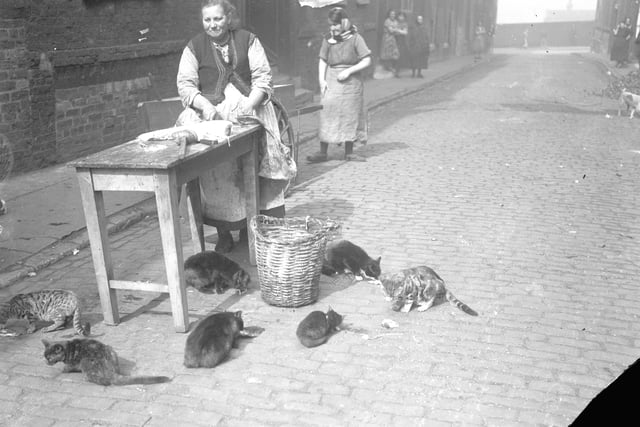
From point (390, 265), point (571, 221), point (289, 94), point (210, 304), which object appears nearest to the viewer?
point (210, 304)

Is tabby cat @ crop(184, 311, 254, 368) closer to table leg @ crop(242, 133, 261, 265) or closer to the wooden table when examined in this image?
the wooden table

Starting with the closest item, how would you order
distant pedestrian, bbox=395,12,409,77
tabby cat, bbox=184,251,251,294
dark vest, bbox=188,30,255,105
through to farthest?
tabby cat, bbox=184,251,251,294 < dark vest, bbox=188,30,255,105 < distant pedestrian, bbox=395,12,409,77

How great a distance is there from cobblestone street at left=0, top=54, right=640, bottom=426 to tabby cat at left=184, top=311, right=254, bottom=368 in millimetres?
71

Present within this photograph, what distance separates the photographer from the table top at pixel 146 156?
3922 mm

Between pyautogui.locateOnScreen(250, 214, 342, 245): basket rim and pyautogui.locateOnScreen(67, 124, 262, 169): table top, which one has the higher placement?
pyautogui.locateOnScreen(67, 124, 262, 169): table top

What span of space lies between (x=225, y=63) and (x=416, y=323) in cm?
Answer: 263

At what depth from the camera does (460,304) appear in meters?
4.56

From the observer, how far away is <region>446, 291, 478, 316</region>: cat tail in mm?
4496

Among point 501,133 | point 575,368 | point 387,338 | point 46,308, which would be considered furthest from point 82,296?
point 501,133

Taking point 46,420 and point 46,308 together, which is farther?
point 46,308

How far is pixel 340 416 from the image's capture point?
334cm

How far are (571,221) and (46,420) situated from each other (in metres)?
5.38

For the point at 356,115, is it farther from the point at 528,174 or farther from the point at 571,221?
the point at 571,221

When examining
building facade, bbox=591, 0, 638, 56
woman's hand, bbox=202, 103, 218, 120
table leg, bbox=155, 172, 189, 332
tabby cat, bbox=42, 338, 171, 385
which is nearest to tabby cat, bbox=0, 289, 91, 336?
tabby cat, bbox=42, 338, 171, 385
